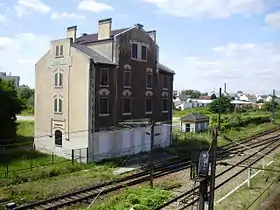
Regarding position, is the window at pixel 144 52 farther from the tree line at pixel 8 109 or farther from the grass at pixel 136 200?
the grass at pixel 136 200

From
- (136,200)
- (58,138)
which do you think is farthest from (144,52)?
(136,200)

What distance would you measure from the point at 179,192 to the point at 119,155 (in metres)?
12.3

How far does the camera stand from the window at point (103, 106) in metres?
31.0

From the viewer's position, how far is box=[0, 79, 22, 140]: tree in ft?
114

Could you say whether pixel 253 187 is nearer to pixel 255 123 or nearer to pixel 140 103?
pixel 140 103

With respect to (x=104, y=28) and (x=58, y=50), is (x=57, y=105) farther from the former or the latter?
(x=104, y=28)

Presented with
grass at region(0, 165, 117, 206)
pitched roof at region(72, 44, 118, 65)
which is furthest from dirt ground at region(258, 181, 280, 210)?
pitched roof at region(72, 44, 118, 65)

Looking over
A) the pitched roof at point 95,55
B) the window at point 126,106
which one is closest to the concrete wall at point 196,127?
the window at point 126,106

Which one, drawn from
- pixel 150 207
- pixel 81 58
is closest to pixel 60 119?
pixel 81 58

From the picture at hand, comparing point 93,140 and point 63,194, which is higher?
point 93,140

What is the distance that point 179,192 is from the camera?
832 inches

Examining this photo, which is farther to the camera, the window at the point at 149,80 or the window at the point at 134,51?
the window at the point at 149,80

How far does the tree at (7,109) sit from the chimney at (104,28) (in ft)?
38.2

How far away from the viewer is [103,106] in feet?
103
